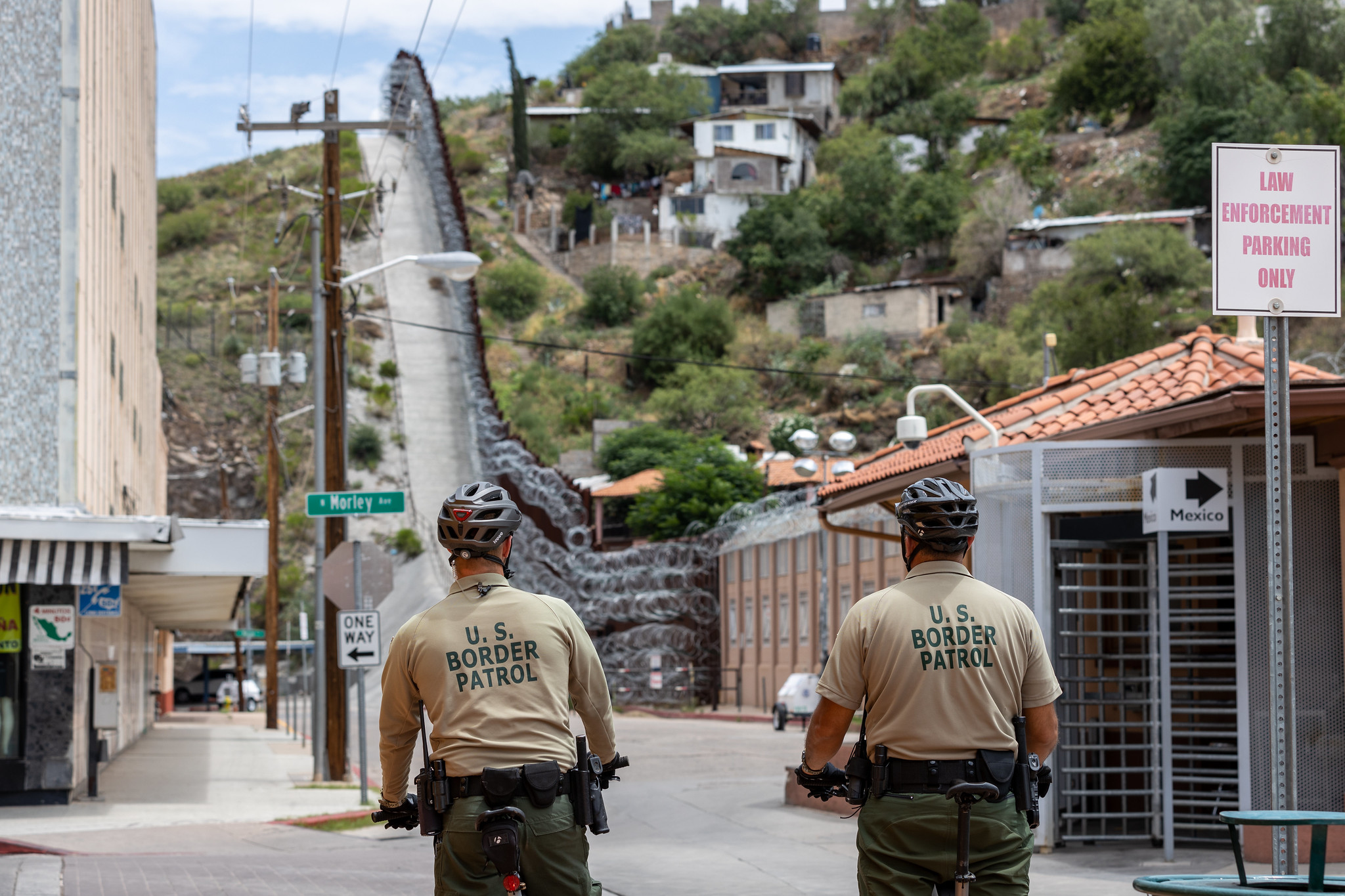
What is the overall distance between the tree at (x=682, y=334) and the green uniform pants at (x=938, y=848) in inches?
3444

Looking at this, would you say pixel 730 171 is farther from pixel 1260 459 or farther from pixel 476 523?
pixel 476 523

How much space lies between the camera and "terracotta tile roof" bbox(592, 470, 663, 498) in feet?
209

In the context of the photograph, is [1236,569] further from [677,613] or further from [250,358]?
[677,613]

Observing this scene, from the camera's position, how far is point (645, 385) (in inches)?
3782

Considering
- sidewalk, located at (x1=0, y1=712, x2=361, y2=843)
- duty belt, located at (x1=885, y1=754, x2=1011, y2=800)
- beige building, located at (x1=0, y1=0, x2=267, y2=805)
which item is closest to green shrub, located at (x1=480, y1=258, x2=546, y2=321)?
sidewalk, located at (x1=0, y1=712, x2=361, y2=843)

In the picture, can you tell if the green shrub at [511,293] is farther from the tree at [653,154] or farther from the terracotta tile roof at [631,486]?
the terracotta tile roof at [631,486]

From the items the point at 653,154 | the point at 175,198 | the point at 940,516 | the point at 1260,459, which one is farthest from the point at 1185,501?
the point at 175,198

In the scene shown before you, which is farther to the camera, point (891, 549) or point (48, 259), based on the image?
point (891, 549)

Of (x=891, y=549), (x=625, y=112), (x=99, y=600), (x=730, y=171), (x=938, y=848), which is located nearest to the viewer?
(x=938, y=848)

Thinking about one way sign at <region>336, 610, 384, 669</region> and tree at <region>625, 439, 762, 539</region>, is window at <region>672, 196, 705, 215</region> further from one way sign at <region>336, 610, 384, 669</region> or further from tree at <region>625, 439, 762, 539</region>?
one way sign at <region>336, 610, 384, 669</region>

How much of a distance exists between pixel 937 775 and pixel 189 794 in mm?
17765

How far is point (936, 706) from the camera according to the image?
5109 mm

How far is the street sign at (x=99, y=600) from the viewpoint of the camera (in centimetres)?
1825

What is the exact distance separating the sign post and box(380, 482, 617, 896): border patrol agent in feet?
10.4
